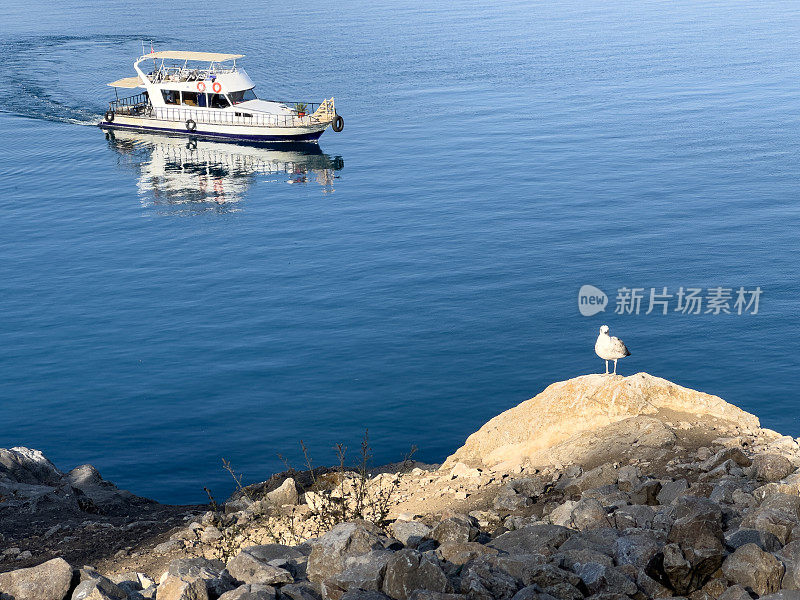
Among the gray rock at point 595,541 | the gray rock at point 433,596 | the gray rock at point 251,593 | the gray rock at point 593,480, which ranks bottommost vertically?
the gray rock at point 593,480

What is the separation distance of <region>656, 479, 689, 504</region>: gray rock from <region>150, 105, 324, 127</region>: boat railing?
1894 inches

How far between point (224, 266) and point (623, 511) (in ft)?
96.5

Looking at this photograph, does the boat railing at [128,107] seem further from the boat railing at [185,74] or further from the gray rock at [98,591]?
the gray rock at [98,591]

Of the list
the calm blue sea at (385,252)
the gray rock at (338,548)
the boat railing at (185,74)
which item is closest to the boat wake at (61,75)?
the calm blue sea at (385,252)

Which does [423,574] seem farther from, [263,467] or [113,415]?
[113,415]

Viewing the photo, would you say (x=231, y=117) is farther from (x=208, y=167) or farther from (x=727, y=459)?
(x=727, y=459)

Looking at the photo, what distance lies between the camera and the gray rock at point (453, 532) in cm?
974

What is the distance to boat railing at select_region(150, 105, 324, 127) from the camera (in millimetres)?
57438

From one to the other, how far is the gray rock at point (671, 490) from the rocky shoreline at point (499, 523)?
0.04 meters

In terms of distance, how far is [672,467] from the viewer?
1242cm

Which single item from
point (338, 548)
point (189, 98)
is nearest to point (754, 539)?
point (338, 548)


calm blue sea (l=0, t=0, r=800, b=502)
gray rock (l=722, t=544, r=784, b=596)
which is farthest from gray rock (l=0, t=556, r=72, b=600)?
calm blue sea (l=0, t=0, r=800, b=502)

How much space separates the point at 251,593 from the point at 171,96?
5849 centimetres

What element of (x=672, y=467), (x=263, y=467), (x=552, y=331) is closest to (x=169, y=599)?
(x=672, y=467)
